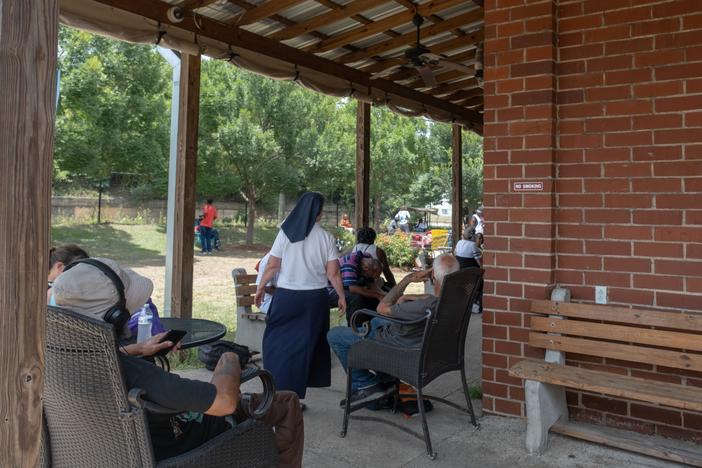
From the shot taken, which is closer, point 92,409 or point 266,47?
point 92,409

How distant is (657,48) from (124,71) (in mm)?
15523

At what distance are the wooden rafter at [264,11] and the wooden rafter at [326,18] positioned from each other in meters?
0.58

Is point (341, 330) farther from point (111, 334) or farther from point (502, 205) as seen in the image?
point (111, 334)

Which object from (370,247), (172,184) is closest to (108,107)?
(172,184)

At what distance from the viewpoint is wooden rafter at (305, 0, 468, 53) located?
19.6 feet

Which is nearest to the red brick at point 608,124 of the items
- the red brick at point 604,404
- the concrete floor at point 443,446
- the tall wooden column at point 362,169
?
the red brick at point 604,404

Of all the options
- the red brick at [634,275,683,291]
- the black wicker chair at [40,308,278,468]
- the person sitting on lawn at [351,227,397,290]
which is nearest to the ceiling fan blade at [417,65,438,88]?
the person sitting on lawn at [351,227,397,290]

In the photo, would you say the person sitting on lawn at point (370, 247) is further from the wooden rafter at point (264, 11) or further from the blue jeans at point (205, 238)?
the blue jeans at point (205, 238)

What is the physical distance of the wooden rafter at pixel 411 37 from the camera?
260 inches

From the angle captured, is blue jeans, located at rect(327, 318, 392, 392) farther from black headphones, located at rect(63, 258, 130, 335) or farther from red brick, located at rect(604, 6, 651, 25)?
red brick, located at rect(604, 6, 651, 25)

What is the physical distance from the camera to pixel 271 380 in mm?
2078

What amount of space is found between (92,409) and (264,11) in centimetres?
457

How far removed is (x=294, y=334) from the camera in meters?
3.86

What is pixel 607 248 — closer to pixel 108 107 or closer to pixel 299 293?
pixel 299 293
